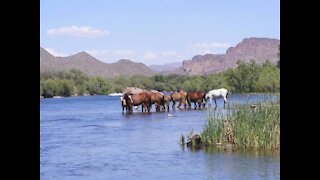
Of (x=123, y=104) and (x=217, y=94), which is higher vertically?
(x=217, y=94)

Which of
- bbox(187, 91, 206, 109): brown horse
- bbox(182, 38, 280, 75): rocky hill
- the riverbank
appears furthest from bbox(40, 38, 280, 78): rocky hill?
bbox(187, 91, 206, 109): brown horse

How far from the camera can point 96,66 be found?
150 inches

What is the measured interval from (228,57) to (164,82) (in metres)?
0.62

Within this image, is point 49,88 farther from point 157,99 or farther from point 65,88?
point 157,99

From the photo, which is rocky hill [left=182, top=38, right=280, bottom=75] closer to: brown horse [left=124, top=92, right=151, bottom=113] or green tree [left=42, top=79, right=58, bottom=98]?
green tree [left=42, top=79, right=58, bottom=98]

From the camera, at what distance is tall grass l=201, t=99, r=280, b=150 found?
4.10 metres

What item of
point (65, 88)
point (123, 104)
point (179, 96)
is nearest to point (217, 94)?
point (179, 96)

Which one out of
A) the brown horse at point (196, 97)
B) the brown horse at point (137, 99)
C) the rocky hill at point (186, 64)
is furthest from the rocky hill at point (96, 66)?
the brown horse at point (196, 97)

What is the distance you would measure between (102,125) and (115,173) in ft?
2.08

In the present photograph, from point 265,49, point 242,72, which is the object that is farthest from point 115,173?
point 265,49

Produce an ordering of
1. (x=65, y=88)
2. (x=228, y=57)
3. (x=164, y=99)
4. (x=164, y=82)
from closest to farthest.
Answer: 1. (x=65, y=88)
2. (x=228, y=57)
3. (x=164, y=82)
4. (x=164, y=99)

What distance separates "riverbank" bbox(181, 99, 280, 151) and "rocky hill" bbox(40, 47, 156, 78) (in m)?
0.85

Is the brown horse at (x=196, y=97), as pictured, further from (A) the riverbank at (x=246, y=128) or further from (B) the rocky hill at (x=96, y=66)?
(B) the rocky hill at (x=96, y=66)

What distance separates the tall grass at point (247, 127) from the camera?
4098mm
